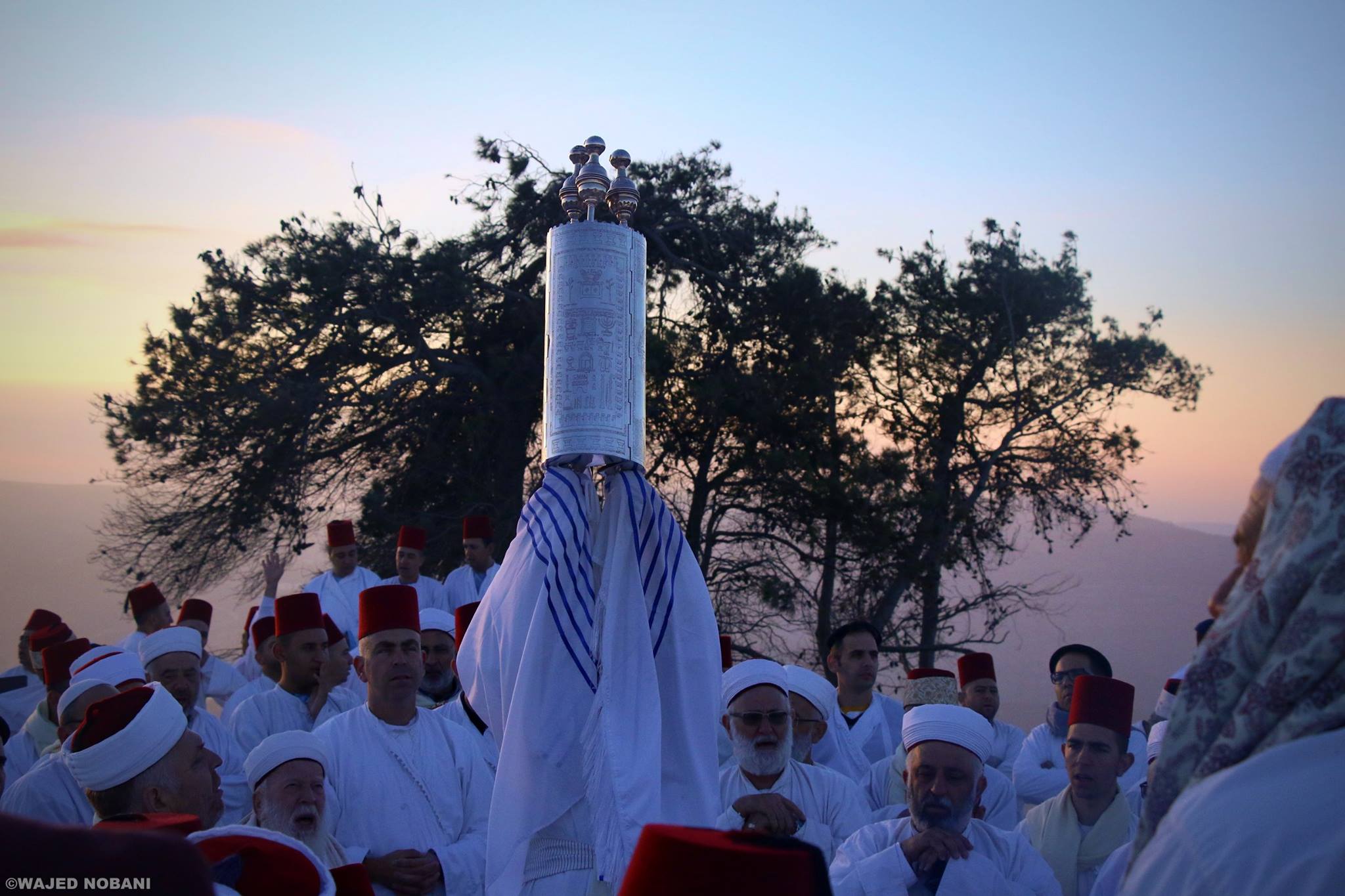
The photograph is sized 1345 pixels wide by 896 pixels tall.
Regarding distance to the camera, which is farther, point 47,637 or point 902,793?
point 47,637

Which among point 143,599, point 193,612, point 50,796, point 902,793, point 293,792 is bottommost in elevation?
point 902,793

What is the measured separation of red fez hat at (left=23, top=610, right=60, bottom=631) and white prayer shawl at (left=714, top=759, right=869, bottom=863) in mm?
5468

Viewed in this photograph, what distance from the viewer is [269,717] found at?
5.52 m

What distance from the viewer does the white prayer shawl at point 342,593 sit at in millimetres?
8570

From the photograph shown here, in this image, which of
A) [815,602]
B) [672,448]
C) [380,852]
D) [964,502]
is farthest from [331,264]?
[380,852]

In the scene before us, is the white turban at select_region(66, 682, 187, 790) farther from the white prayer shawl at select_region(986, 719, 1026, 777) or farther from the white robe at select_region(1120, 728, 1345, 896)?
the white prayer shawl at select_region(986, 719, 1026, 777)

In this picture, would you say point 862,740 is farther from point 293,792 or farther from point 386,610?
point 293,792

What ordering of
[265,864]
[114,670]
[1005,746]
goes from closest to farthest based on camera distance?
[265,864]
[114,670]
[1005,746]

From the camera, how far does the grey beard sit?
4668 mm

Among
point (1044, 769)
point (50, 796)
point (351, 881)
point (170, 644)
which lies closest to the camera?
point (351, 881)

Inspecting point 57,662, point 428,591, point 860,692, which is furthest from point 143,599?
point 860,692

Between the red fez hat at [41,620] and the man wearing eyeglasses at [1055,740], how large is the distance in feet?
21.0

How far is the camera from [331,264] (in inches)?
447

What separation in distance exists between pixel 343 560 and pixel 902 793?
5025mm
